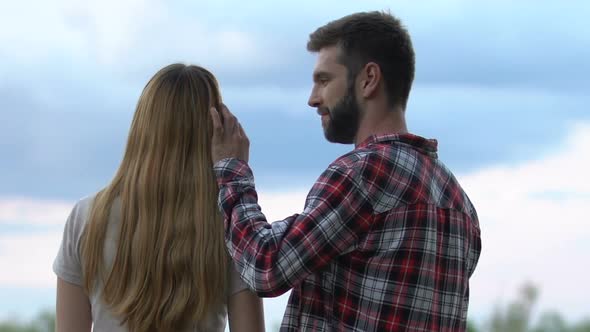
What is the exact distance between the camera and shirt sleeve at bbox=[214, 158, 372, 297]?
98.7 inches

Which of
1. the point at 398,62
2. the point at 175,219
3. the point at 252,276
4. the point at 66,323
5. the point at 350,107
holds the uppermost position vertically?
the point at 398,62

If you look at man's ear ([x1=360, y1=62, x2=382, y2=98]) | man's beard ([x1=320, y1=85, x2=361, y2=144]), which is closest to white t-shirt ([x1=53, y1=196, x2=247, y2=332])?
man's beard ([x1=320, y1=85, x2=361, y2=144])

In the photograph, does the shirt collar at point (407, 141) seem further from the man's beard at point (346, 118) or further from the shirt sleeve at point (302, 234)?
the shirt sleeve at point (302, 234)

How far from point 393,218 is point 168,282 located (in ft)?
2.52

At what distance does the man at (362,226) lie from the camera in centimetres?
253

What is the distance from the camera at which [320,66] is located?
288 centimetres

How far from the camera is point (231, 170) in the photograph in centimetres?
267

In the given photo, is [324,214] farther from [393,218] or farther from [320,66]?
[320,66]

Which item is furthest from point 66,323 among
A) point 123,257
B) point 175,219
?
point 175,219

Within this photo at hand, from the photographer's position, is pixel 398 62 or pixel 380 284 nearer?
pixel 380 284

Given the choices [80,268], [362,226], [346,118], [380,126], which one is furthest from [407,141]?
[80,268]

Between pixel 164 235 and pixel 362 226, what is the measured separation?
652 mm

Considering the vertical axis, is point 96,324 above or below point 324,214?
below

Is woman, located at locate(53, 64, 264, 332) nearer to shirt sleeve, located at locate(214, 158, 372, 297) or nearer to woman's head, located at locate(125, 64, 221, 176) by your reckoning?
woman's head, located at locate(125, 64, 221, 176)
